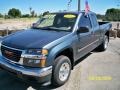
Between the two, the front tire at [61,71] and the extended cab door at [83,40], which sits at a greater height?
the extended cab door at [83,40]

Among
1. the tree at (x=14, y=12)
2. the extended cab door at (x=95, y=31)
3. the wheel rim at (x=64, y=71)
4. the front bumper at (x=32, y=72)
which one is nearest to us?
the front bumper at (x=32, y=72)

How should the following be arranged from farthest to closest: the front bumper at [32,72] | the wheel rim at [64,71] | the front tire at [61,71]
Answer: the wheel rim at [64,71]
the front tire at [61,71]
the front bumper at [32,72]

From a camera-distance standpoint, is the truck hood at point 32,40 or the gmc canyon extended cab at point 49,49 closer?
the gmc canyon extended cab at point 49,49

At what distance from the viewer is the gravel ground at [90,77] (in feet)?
15.7

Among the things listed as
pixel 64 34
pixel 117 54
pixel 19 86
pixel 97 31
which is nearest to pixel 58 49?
pixel 64 34

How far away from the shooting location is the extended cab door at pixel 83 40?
219 inches

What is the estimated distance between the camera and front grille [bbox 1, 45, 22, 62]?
4.31 metres

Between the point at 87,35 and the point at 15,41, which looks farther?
the point at 87,35

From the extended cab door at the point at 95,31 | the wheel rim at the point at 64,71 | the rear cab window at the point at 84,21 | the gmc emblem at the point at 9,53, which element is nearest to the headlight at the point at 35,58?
the gmc emblem at the point at 9,53

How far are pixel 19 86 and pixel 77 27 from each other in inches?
89.9

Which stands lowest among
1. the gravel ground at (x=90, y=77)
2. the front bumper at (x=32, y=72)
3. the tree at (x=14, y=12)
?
the gravel ground at (x=90, y=77)

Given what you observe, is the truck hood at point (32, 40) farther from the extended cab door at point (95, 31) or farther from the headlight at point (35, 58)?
the extended cab door at point (95, 31)

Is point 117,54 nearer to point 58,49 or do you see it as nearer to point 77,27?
point 77,27

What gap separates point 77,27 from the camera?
18.0ft
